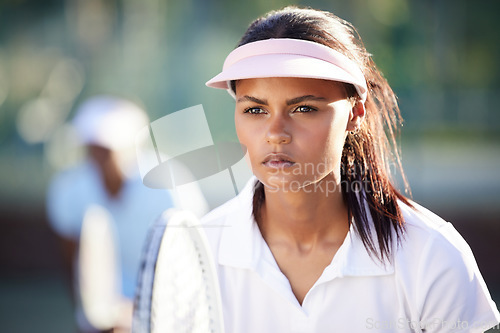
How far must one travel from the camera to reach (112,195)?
4.06 metres

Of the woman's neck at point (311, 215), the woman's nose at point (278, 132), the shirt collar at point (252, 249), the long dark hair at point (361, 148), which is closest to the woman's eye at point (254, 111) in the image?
the woman's nose at point (278, 132)

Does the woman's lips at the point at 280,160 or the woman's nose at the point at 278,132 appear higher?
the woman's nose at the point at 278,132

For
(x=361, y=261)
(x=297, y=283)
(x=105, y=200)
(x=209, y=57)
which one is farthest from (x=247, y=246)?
(x=209, y=57)

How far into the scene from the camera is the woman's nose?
80.7 inches

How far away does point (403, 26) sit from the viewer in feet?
22.7

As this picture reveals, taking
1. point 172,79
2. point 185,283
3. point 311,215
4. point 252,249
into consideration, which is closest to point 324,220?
point 311,215

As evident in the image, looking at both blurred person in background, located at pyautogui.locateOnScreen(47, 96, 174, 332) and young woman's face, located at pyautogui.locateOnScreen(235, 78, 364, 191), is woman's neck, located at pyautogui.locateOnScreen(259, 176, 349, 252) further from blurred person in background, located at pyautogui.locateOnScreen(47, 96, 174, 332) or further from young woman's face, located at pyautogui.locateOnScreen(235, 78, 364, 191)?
blurred person in background, located at pyautogui.locateOnScreen(47, 96, 174, 332)

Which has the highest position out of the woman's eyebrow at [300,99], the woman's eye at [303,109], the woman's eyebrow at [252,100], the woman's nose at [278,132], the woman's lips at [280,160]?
the woman's eyebrow at [252,100]

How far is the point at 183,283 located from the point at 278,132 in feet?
1.81

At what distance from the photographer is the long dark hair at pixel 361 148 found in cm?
221

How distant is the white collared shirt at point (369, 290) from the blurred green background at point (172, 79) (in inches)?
171

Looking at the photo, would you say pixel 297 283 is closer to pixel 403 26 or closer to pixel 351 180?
pixel 351 180

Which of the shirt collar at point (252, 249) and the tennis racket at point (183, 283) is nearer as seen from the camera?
the tennis racket at point (183, 283)

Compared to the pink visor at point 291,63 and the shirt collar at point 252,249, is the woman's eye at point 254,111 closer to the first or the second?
the pink visor at point 291,63
